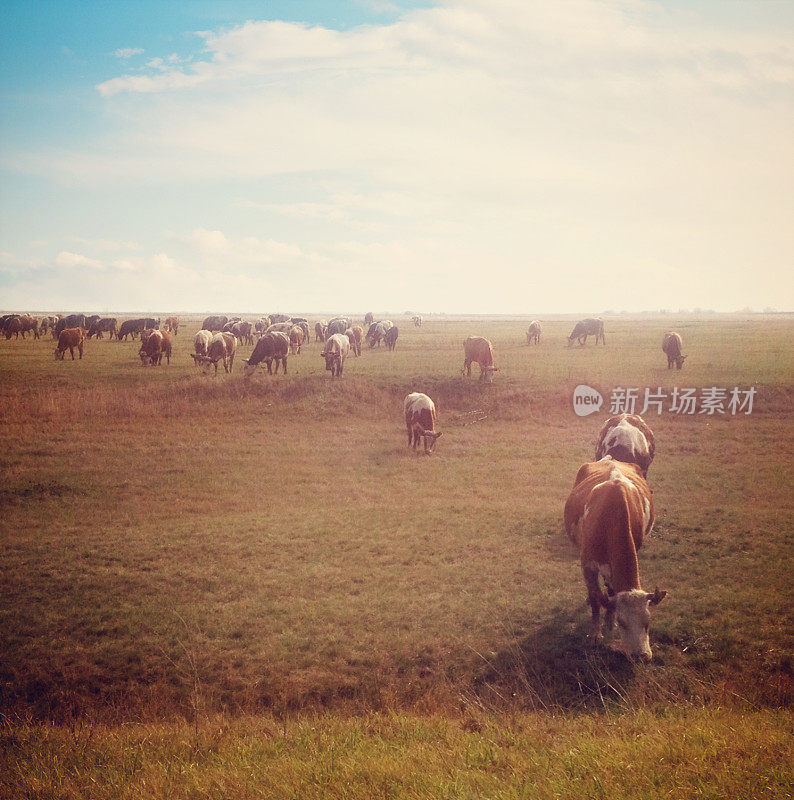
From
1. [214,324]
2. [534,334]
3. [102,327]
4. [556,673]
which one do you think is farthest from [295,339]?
[556,673]

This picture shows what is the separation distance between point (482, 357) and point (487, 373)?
36.5 inches

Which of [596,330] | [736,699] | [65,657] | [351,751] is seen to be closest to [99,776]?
[351,751]

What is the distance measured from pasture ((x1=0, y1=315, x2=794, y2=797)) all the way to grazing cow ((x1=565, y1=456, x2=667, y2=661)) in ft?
2.16

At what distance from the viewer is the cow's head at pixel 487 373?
2914cm

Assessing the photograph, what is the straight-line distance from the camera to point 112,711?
7.12m

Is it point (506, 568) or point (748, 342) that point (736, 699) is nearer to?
point (506, 568)

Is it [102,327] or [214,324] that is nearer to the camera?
[102,327]

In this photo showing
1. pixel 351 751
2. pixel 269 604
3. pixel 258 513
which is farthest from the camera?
pixel 258 513

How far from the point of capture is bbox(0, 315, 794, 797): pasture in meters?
6.02

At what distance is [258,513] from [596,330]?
43.7m

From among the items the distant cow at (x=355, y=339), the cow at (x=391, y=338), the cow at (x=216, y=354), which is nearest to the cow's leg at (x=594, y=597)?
the cow at (x=216, y=354)

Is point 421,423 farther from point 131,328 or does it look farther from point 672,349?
point 131,328

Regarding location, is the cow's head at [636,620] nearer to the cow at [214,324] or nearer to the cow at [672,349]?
the cow at [672,349]

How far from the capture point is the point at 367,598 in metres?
9.84
